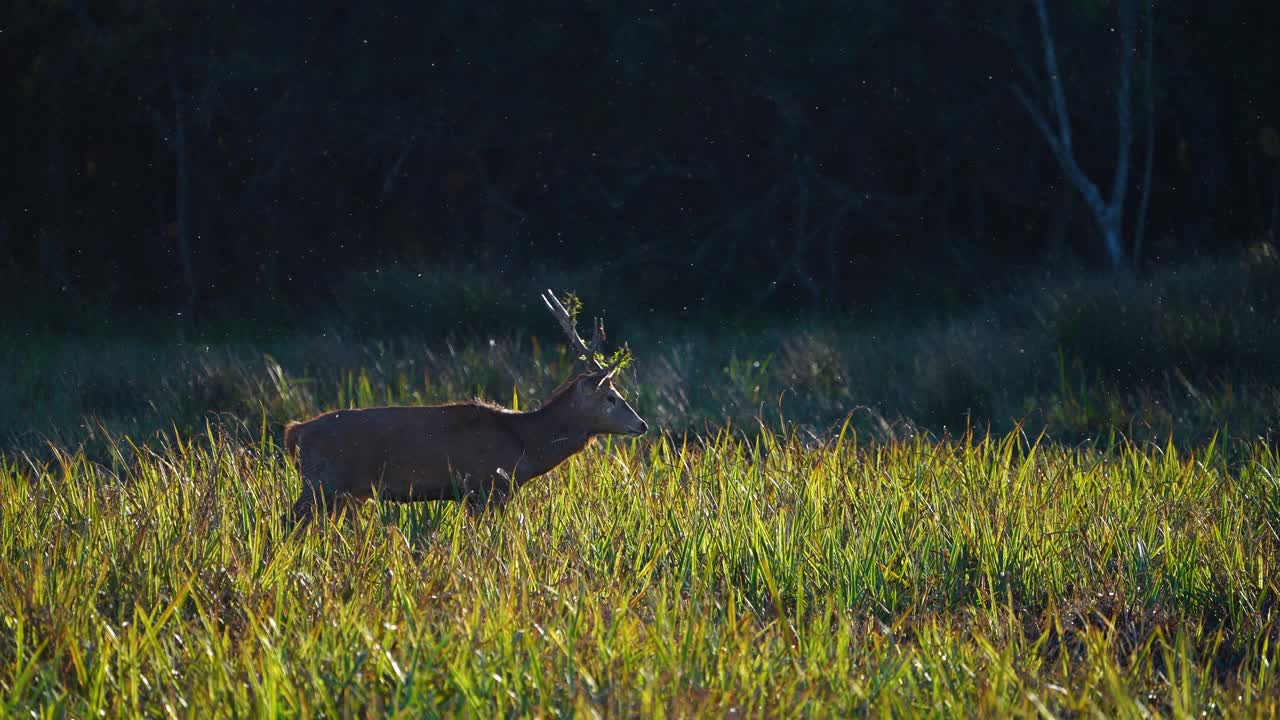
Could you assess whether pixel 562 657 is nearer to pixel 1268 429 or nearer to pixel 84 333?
pixel 1268 429

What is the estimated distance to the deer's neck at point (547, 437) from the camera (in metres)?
5.85

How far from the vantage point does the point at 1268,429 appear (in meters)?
7.77

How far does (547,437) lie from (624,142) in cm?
1397

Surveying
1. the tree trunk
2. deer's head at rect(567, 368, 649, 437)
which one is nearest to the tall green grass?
deer's head at rect(567, 368, 649, 437)

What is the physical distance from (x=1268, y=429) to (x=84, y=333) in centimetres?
1400

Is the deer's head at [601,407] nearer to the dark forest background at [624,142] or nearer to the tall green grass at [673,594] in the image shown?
the tall green grass at [673,594]

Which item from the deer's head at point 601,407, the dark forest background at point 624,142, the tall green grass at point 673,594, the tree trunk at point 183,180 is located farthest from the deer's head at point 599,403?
the tree trunk at point 183,180

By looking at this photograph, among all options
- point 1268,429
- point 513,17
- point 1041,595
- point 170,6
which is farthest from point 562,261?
point 1041,595

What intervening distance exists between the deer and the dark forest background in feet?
33.3

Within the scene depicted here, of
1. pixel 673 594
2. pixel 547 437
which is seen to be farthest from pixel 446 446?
pixel 673 594

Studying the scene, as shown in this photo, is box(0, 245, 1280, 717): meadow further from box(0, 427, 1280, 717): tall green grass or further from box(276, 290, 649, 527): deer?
box(276, 290, 649, 527): deer

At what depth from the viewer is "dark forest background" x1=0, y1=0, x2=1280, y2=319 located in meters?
17.6

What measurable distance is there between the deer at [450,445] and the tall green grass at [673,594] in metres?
0.16

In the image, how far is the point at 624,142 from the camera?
1941 centimetres
